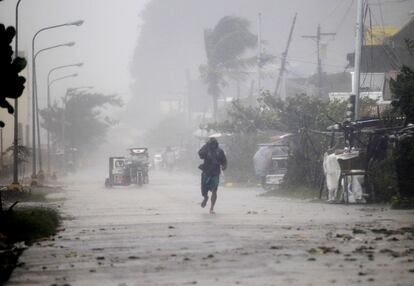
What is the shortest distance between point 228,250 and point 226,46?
61.5m

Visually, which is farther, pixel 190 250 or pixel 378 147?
pixel 378 147

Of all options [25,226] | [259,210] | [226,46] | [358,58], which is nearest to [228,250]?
[25,226]

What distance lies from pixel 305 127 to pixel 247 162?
52.5 ft

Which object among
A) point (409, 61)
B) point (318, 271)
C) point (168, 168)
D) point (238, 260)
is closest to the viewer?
point (318, 271)

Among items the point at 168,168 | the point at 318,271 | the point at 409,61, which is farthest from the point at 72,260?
the point at 168,168

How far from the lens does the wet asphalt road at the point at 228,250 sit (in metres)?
10.6

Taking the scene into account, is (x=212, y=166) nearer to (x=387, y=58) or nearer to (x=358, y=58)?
(x=358, y=58)

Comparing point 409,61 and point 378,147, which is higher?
point 409,61

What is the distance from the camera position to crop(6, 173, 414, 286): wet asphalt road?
34.8ft

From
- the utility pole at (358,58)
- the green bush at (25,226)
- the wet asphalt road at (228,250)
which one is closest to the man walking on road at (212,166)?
the wet asphalt road at (228,250)

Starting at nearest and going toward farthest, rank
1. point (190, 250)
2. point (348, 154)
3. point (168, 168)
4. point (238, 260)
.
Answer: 1. point (238, 260)
2. point (190, 250)
3. point (348, 154)
4. point (168, 168)

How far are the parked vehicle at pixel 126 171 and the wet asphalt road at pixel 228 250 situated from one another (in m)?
23.9

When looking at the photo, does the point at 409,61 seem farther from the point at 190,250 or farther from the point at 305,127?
the point at 190,250

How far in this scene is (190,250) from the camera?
13.2 meters
